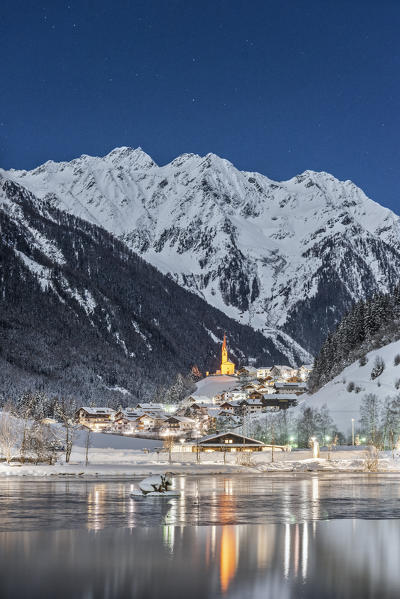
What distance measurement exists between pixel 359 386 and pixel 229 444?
28.9 meters

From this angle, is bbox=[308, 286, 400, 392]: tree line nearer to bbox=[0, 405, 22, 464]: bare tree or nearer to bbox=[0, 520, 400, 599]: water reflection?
bbox=[0, 405, 22, 464]: bare tree

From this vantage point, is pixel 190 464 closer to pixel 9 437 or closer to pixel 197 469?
pixel 197 469

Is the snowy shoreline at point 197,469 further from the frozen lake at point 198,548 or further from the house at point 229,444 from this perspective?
the frozen lake at point 198,548

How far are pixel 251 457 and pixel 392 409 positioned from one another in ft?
89.3

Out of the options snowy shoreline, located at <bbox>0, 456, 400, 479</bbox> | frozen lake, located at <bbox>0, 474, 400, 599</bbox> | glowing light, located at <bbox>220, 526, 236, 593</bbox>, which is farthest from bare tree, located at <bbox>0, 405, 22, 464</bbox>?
glowing light, located at <bbox>220, 526, 236, 593</bbox>

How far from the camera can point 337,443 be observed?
5792 inches

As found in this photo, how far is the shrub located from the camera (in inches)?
5904

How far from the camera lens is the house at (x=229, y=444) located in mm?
156000

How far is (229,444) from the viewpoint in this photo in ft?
512

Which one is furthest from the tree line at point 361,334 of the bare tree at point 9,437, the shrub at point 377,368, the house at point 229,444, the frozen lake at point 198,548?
the frozen lake at point 198,548

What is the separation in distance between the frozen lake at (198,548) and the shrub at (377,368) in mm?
97548

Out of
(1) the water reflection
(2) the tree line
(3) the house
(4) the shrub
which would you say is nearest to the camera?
(1) the water reflection

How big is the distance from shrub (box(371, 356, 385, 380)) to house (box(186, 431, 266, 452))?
87.4ft

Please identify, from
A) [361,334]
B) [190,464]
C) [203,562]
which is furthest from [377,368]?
[203,562]
